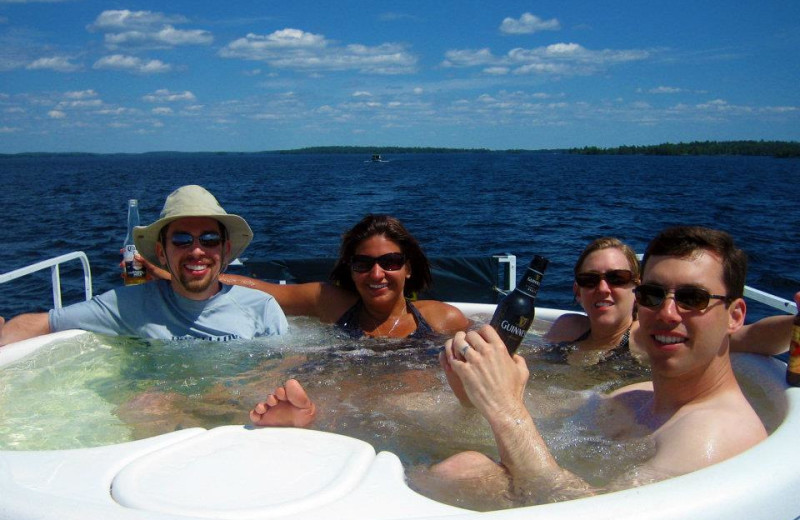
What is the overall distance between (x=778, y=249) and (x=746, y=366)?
16.9 m

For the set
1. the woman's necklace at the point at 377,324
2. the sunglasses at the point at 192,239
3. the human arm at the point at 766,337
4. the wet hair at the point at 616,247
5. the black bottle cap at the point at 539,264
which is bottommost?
the woman's necklace at the point at 377,324

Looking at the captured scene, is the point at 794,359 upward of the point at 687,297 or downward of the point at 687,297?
downward

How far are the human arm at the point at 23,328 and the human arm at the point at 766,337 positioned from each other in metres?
3.19

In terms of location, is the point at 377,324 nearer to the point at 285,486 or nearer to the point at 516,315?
the point at 516,315

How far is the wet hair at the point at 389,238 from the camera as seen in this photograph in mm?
3484

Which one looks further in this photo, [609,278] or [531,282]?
[609,278]

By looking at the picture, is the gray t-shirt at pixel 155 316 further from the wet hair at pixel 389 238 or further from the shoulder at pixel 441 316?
the shoulder at pixel 441 316

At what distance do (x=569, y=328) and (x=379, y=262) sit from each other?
42.5 inches

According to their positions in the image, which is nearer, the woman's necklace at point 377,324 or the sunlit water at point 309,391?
the sunlit water at point 309,391

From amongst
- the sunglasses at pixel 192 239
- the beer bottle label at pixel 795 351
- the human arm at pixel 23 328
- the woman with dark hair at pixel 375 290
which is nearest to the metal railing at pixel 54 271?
the human arm at pixel 23 328

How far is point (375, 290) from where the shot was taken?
3.45 metres

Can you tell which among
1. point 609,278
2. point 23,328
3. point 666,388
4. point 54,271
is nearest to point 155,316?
point 23,328

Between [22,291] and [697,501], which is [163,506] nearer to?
[697,501]

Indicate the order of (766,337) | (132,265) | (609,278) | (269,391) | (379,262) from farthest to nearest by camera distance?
(132,265) → (379,262) → (609,278) → (269,391) → (766,337)
